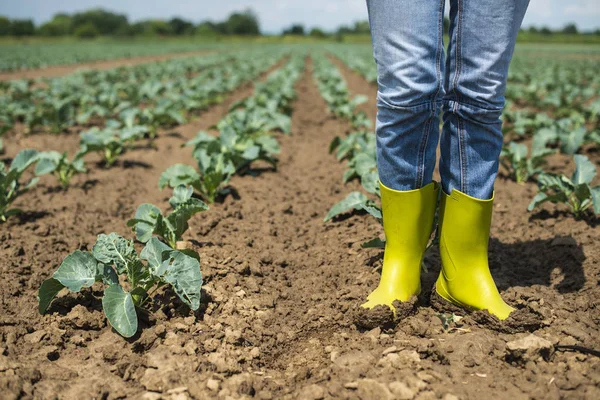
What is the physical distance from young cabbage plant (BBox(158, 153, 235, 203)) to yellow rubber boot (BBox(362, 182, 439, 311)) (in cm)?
178

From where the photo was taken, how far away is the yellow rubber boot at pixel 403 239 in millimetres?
2014

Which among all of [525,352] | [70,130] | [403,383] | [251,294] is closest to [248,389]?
[403,383]

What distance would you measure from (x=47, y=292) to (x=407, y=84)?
169 cm

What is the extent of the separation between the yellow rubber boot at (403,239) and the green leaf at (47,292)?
1306mm

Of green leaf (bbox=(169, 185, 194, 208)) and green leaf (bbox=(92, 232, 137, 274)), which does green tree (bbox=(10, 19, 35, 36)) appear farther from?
green leaf (bbox=(92, 232, 137, 274))

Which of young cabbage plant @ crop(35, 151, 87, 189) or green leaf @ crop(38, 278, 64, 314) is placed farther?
young cabbage plant @ crop(35, 151, 87, 189)

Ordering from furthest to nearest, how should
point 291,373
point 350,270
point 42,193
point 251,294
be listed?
point 42,193
point 350,270
point 251,294
point 291,373

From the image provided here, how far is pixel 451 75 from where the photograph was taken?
6.02ft

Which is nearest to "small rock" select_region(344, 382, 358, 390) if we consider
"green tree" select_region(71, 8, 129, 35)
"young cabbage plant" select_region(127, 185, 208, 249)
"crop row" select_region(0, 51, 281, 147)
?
"young cabbage plant" select_region(127, 185, 208, 249)

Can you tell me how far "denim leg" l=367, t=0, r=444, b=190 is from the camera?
170 centimetres

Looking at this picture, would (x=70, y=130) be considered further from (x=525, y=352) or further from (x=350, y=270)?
(x=525, y=352)

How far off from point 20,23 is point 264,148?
86048 mm

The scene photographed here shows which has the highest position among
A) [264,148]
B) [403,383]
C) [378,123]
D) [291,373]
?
[378,123]

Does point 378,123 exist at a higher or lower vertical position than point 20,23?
lower
